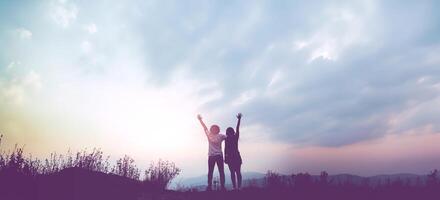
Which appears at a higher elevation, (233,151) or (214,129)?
(214,129)

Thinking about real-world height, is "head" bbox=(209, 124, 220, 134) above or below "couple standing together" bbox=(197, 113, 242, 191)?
above

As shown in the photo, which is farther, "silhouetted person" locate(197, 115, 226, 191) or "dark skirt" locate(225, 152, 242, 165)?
"dark skirt" locate(225, 152, 242, 165)

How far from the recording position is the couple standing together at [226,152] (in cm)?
1136

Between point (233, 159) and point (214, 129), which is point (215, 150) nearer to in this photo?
point (214, 129)

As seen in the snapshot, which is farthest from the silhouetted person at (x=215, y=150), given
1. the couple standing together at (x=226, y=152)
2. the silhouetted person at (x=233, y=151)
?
the silhouetted person at (x=233, y=151)

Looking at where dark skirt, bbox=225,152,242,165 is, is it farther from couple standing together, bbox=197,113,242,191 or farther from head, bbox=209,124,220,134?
head, bbox=209,124,220,134

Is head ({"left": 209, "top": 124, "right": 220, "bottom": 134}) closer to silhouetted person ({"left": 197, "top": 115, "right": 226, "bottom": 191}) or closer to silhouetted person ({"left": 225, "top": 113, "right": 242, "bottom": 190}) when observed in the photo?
silhouetted person ({"left": 197, "top": 115, "right": 226, "bottom": 191})

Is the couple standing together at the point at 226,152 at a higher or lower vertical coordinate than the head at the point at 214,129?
lower

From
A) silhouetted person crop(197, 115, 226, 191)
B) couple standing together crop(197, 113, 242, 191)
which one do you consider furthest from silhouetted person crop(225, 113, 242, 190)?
silhouetted person crop(197, 115, 226, 191)

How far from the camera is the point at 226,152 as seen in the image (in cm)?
1198

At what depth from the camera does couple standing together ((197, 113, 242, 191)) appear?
1136cm

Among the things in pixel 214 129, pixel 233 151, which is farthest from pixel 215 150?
pixel 233 151

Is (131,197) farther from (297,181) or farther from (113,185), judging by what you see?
(297,181)

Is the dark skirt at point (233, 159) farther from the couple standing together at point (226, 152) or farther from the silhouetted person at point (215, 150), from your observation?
the silhouetted person at point (215, 150)
